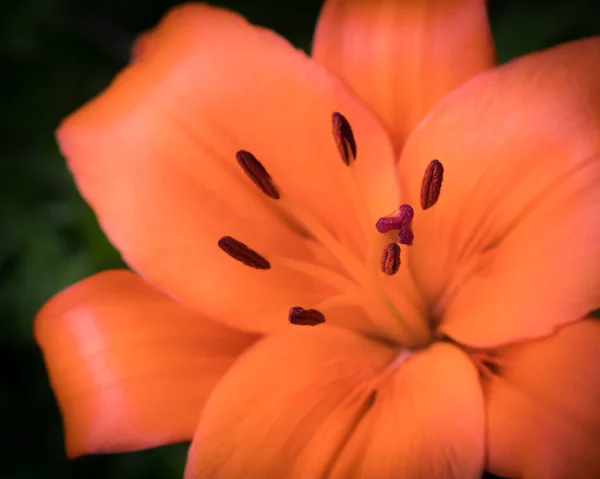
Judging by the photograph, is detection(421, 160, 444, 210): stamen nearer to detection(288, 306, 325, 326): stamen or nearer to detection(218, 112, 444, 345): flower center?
detection(218, 112, 444, 345): flower center

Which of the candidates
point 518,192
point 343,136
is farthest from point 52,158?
point 518,192

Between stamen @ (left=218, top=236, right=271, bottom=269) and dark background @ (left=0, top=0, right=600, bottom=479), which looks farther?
dark background @ (left=0, top=0, right=600, bottom=479)

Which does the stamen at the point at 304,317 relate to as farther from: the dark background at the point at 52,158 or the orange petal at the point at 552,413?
the dark background at the point at 52,158

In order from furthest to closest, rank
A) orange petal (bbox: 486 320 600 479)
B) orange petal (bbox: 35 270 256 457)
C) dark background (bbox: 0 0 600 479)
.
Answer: dark background (bbox: 0 0 600 479), orange petal (bbox: 35 270 256 457), orange petal (bbox: 486 320 600 479)

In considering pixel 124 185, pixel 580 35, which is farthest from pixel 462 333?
pixel 580 35

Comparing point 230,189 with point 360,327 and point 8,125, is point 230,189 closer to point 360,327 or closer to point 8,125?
point 360,327

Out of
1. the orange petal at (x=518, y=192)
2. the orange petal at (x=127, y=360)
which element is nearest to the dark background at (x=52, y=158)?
the orange petal at (x=127, y=360)

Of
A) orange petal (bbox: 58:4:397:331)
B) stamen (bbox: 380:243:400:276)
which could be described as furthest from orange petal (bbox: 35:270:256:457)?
stamen (bbox: 380:243:400:276)

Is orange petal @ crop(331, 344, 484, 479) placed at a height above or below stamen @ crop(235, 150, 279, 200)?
below
